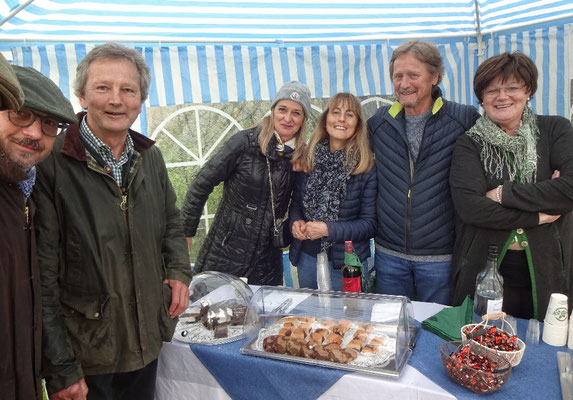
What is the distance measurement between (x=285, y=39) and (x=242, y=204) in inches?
88.8

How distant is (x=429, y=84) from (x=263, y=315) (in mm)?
1764

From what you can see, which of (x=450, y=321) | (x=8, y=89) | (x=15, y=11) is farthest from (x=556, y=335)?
(x=15, y=11)

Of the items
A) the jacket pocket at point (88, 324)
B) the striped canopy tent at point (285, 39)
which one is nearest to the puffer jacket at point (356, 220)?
the jacket pocket at point (88, 324)

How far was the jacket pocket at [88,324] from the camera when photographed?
5.46ft

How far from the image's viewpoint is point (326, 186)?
287 cm

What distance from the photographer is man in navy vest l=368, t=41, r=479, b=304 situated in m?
2.63

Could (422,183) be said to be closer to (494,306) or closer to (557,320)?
(494,306)

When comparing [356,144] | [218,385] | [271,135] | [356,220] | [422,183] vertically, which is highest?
[271,135]

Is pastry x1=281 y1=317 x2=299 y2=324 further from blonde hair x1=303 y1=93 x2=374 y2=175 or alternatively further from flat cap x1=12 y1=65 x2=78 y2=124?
flat cap x1=12 y1=65 x2=78 y2=124

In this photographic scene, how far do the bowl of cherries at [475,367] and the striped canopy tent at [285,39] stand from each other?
336cm

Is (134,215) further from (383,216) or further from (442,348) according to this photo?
(383,216)

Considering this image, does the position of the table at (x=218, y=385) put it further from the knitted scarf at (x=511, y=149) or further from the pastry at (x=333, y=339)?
the knitted scarf at (x=511, y=149)

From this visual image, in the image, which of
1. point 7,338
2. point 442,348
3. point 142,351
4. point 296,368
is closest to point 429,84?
point 442,348

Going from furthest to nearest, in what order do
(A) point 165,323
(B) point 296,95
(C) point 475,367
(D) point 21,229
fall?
(B) point 296,95 < (A) point 165,323 < (C) point 475,367 < (D) point 21,229
